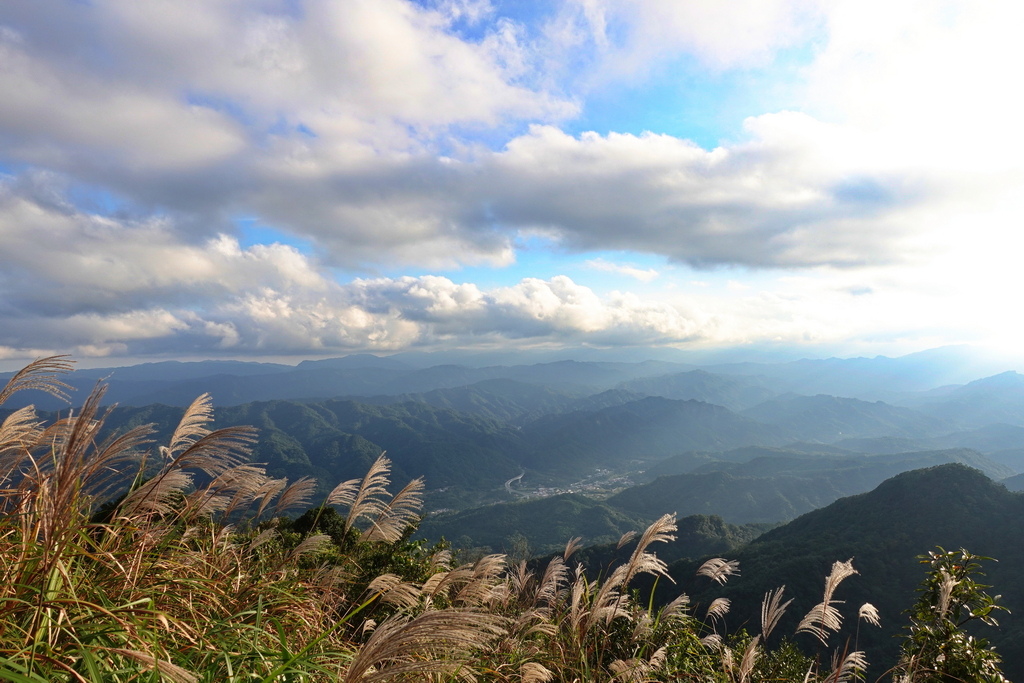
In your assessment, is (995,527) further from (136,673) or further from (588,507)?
(588,507)

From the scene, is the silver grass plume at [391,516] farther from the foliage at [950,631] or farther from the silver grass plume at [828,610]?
the foliage at [950,631]

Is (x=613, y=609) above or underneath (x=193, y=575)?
underneath

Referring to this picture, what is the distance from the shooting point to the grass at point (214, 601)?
2.17 meters

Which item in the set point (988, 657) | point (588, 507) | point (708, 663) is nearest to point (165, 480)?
point (708, 663)

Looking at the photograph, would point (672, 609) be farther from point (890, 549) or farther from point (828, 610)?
point (890, 549)

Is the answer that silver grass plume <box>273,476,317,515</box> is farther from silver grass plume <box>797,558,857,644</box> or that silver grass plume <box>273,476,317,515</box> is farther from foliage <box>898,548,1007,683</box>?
foliage <box>898,548,1007,683</box>

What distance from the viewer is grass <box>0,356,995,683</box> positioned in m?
2.17

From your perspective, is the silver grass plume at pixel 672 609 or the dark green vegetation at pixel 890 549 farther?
the dark green vegetation at pixel 890 549

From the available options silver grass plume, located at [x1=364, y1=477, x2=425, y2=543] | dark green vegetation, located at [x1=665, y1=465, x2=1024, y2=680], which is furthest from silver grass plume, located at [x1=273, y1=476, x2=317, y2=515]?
dark green vegetation, located at [x1=665, y1=465, x2=1024, y2=680]

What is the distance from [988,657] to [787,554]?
2989 inches

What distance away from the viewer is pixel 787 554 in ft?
216

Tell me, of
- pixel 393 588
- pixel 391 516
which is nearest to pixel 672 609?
pixel 393 588

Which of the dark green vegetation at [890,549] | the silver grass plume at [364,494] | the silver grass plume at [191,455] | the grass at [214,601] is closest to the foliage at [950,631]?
the grass at [214,601]

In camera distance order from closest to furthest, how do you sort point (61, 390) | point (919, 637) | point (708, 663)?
point (61, 390) < point (919, 637) < point (708, 663)
